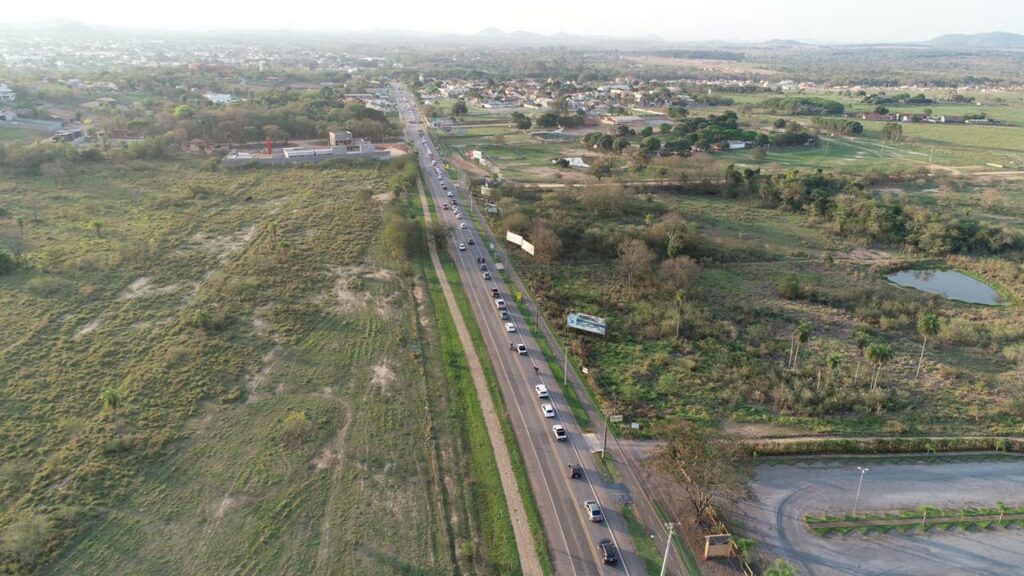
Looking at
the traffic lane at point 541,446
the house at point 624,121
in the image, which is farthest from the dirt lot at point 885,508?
the house at point 624,121

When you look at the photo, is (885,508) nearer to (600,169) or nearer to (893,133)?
(600,169)

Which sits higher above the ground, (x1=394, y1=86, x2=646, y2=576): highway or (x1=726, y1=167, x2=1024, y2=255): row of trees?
(x1=726, y1=167, x2=1024, y2=255): row of trees

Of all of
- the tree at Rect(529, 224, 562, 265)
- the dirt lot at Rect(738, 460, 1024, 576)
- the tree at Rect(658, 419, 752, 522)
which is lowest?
the dirt lot at Rect(738, 460, 1024, 576)

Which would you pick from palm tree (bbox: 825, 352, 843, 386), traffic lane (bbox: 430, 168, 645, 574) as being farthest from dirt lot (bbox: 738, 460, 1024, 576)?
palm tree (bbox: 825, 352, 843, 386)

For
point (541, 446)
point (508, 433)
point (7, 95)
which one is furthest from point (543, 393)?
point (7, 95)

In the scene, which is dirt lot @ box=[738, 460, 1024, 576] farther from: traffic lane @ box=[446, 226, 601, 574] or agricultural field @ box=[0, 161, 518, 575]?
agricultural field @ box=[0, 161, 518, 575]
